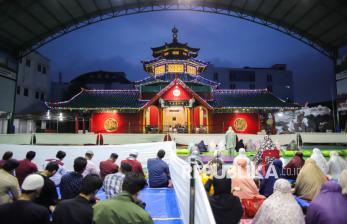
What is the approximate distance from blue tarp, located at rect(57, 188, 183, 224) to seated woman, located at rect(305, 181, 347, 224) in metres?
3.15

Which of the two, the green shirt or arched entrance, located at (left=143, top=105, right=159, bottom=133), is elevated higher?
arched entrance, located at (left=143, top=105, right=159, bottom=133)

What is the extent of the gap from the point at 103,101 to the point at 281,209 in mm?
27480

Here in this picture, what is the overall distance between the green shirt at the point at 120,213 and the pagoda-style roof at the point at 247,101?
26.3 meters

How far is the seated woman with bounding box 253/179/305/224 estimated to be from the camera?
486 cm

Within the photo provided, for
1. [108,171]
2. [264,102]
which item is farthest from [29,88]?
[108,171]

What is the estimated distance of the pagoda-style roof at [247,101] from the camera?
96.7ft

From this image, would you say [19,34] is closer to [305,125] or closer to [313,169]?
[313,169]

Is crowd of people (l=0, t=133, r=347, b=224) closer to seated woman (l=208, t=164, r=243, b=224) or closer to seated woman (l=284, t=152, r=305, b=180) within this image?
seated woman (l=208, t=164, r=243, b=224)

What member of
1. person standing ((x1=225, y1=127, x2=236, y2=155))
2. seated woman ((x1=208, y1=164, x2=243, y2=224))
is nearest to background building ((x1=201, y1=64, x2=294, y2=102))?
person standing ((x1=225, y1=127, x2=236, y2=155))

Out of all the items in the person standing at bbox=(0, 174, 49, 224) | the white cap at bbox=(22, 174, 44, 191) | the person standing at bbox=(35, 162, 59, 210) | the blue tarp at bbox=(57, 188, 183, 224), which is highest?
the white cap at bbox=(22, 174, 44, 191)

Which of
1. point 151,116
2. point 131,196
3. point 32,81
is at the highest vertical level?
point 32,81

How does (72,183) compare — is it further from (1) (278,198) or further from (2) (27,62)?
(2) (27,62)

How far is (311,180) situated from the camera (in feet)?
24.9

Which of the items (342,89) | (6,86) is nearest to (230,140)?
(342,89)
